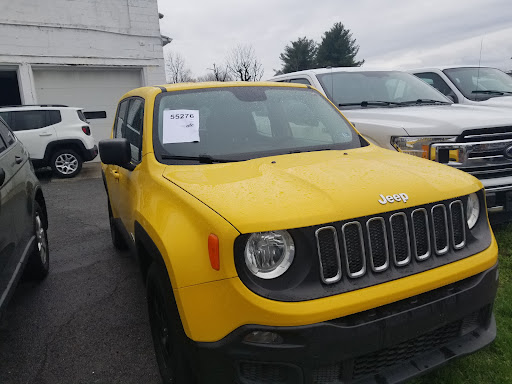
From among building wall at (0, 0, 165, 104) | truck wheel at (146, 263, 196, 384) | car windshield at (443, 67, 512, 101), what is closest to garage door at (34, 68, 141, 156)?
building wall at (0, 0, 165, 104)

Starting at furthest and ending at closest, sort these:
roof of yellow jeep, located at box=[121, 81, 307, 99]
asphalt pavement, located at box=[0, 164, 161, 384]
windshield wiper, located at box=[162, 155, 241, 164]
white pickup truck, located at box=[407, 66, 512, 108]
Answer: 1. white pickup truck, located at box=[407, 66, 512, 108]
2. roof of yellow jeep, located at box=[121, 81, 307, 99]
3. asphalt pavement, located at box=[0, 164, 161, 384]
4. windshield wiper, located at box=[162, 155, 241, 164]

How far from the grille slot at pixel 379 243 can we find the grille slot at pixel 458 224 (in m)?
0.49

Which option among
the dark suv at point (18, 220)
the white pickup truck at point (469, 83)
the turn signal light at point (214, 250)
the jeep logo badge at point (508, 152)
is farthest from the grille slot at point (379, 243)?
the white pickup truck at point (469, 83)

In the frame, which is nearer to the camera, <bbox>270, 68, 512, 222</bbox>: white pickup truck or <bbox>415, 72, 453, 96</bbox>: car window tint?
<bbox>270, 68, 512, 222</bbox>: white pickup truck

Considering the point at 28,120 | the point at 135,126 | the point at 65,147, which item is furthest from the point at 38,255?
the point at 28,120

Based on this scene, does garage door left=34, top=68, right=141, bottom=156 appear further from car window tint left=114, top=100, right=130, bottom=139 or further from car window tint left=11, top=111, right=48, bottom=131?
car window tint left=114, top=100, right=130, bottom=139

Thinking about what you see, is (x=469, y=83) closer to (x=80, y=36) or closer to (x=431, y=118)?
(x=431, y=118)

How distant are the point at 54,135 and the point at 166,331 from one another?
883cm

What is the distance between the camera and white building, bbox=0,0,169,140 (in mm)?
10898

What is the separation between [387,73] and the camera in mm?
5645

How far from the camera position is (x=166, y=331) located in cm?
218

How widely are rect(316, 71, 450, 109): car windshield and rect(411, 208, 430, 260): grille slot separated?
3450mm

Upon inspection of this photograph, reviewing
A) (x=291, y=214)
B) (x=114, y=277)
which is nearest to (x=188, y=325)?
(x=291, y=214)

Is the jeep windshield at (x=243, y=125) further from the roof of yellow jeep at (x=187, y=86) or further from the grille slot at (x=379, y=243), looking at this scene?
the grille slot at (x=379, y=243)
